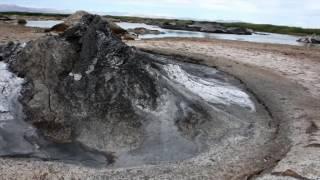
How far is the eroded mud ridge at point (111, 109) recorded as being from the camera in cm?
981

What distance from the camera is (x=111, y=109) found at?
35.2 feet

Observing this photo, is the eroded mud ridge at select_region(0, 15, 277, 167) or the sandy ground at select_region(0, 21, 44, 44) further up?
the eroded mud ridge at select_region(0, 15, 277, 167)

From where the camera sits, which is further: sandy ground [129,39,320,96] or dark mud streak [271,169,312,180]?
sandy ground [129,39,320,96]

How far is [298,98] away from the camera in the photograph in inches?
567

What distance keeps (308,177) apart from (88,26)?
7.88 metres

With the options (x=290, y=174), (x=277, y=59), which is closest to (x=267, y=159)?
(x=290, y=174)

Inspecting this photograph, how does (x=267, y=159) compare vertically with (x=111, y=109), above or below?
below

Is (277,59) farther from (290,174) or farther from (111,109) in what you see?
(290,174)

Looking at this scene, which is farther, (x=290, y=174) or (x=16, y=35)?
(x=16, y=35)

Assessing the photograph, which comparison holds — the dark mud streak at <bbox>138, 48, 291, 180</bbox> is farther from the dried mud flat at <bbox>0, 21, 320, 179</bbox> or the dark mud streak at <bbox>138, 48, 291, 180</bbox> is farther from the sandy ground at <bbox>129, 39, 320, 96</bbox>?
the sandy ground at <bbox>129, 39, 320, 96</bbox>

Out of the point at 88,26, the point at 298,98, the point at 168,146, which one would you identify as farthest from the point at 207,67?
the point at 168,146

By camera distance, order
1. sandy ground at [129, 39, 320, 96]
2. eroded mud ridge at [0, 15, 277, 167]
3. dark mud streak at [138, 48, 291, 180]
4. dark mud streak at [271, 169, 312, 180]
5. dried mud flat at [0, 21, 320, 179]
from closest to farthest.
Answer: dark mud streak at [271, 169, 312, 180]
dried mud flat at [0, 21, 320, 179]
dark mud streak at [138, 48, 291, 180]
eroded mud ridge at [0, 15, 277, 167]
sandy ground at [129, 39, 320, 96]

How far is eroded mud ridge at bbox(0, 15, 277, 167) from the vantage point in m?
9.81

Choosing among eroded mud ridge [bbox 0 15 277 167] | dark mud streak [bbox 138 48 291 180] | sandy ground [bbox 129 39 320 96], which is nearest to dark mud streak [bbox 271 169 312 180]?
dark mud streak [bbox 138 48 291 180]
